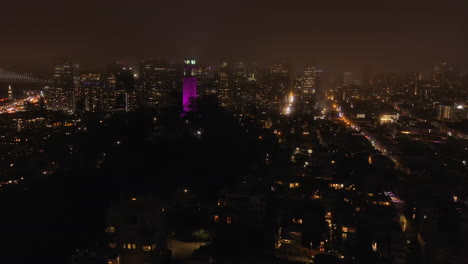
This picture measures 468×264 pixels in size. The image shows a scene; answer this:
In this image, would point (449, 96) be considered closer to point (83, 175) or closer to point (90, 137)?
point (90, 137)

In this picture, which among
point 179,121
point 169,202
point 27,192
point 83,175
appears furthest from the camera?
point 179,121

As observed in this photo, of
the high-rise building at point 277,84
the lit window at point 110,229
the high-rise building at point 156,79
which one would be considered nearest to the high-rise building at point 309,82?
the high-rise building at point 277,84

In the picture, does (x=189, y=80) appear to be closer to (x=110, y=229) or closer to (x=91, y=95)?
(x=91, y=95)

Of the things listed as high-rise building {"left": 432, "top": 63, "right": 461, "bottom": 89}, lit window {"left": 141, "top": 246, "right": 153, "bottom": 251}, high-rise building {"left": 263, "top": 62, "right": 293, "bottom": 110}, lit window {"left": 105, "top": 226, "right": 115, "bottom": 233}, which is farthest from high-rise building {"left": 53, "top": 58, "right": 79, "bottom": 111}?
high-rise building {"left": 432, "top": 63, "right": 461, "bottom": 89}

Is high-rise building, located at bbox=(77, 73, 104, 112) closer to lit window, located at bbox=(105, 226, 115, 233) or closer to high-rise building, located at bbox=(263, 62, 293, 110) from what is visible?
high-rise building, located at bbox=(263, 62, 293, 110)

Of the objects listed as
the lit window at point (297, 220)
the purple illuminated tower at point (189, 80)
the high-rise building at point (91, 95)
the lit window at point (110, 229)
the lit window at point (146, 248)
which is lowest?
the lit window at point (297, 220)

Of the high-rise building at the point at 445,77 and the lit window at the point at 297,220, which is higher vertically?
the high-rise building at the point at 445,77

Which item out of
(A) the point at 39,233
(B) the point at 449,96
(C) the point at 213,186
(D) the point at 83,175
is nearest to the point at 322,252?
(C) the point at 213,186

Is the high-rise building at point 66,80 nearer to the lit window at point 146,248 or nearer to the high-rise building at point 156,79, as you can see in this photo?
the high-rise building at point 156,79

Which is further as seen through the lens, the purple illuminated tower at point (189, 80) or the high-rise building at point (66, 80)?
the high-rise building at point (66, 80)

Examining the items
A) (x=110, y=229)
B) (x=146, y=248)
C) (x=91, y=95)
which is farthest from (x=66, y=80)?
(x=146, y=248)

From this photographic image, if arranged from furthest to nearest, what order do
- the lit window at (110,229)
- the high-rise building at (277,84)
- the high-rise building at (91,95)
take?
the high-rise building at (277,84) < the high-rise building at (91,95) < the lit window at (110,229)
